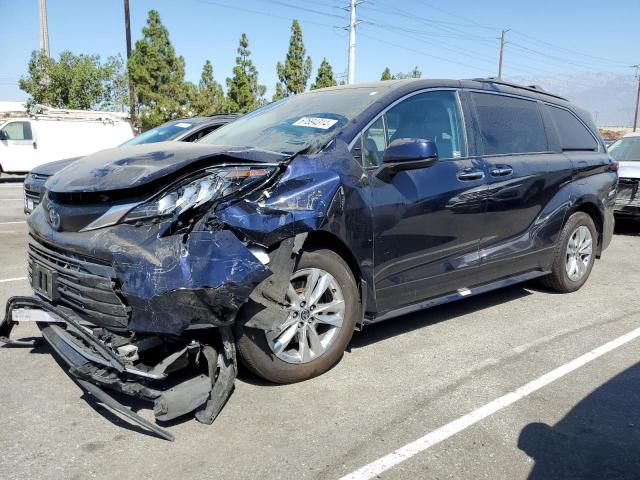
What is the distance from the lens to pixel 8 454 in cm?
276

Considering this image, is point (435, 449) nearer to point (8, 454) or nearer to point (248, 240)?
point (248, 240)

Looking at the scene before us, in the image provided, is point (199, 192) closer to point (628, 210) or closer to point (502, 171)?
point (502, 171)

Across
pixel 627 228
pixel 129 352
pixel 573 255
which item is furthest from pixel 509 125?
pixel 627 228

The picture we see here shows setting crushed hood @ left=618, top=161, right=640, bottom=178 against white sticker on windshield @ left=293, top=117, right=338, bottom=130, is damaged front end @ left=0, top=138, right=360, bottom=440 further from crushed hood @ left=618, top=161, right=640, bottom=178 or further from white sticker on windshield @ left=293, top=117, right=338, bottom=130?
crushed hood @ left=618, top=161, right=640, bottom=178

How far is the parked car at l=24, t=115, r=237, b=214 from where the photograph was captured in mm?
7750

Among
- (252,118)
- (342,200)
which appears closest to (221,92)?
(252,118)

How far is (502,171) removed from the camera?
181 inches

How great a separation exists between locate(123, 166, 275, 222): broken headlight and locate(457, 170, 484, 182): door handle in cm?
177

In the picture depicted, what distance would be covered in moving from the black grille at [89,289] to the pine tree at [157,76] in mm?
21930

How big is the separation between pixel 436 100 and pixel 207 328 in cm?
253

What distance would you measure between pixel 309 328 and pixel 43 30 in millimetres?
30625

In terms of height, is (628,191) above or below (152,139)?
below

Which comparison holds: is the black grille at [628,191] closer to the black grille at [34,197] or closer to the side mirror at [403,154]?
the side mirror at [403,154]

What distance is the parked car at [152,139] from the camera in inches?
305
